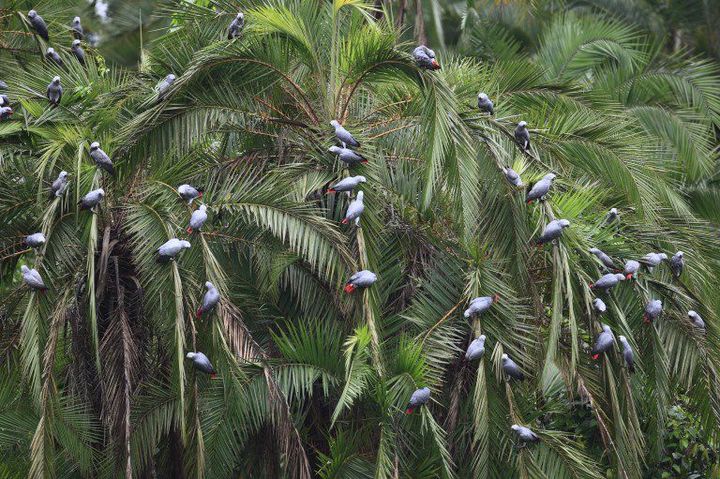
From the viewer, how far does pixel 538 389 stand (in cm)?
732

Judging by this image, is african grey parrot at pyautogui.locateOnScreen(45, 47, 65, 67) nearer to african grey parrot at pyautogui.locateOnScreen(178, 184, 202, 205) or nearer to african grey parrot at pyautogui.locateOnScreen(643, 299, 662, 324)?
african grey parrot at pyautogui.locateOnScreen(178, 184, 202, 205)

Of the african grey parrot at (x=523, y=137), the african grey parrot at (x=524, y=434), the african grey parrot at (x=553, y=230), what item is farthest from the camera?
the african grey parrot at (x=523, y=137)

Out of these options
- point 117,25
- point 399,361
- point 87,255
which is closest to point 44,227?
point 87,255

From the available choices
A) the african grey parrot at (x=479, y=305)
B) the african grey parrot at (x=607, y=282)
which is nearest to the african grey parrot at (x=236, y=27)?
the african grey parrot at (x=479, y=305)

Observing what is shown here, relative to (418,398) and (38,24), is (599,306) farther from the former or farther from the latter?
(38,24)

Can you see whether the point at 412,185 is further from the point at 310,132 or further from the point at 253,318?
the point at 253,318

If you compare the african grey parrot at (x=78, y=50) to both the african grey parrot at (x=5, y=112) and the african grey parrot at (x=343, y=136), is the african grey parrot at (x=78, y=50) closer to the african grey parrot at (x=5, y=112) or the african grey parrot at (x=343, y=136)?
the african grey parrot at (x=5, y=112)

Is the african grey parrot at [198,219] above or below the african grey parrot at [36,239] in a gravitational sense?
above

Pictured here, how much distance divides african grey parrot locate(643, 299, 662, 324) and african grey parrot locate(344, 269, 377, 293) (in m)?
1.99

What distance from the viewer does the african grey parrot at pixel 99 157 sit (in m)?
7.08

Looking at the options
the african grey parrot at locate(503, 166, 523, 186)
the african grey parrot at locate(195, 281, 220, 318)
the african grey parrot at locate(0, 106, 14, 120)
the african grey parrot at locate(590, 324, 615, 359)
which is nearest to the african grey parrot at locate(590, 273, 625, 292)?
the african grey parrot at locate(590, 324, 615, 359)

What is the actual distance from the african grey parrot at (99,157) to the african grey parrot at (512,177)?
2732 mm

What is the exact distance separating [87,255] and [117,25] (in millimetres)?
10415

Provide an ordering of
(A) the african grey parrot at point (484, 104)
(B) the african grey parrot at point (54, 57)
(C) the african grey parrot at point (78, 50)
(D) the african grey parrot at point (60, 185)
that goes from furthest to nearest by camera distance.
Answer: (C) the african grey parrot at point (78, 50) → (B) the african grey parrot at point (54, 57) → (A) the african grey parrot at point (484, 104) → (D) the african grey parrot at point (60, 185)
